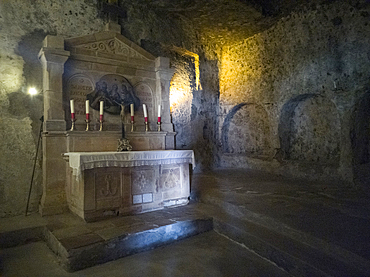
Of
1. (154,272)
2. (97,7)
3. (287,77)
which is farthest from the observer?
(287,77)

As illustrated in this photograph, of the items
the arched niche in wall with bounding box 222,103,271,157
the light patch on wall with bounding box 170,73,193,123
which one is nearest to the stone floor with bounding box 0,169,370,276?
the light patch on wall with bounding box 170,73,193,123

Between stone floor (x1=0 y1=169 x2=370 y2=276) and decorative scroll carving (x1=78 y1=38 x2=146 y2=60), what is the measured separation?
3.18m

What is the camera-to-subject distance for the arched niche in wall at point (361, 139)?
18.4 feet

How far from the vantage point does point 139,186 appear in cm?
414

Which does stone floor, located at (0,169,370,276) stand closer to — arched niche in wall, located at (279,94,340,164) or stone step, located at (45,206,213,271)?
stone step, located at (45,206,213,271)

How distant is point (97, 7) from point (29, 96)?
253 centimetres

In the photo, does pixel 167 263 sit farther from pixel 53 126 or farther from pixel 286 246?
pixel 53 126

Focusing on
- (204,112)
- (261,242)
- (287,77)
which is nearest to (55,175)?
(261,242)

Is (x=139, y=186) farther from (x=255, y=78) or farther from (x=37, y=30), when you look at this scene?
(x=255, y=78)

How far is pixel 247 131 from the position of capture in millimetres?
8758

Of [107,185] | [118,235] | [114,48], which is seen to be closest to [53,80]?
[114,48]

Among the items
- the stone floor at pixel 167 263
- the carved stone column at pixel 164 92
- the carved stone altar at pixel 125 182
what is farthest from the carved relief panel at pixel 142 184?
the carved stone column at pixel 164 92

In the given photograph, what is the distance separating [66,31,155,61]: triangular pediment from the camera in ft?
15.8

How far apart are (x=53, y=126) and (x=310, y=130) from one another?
641 cm
